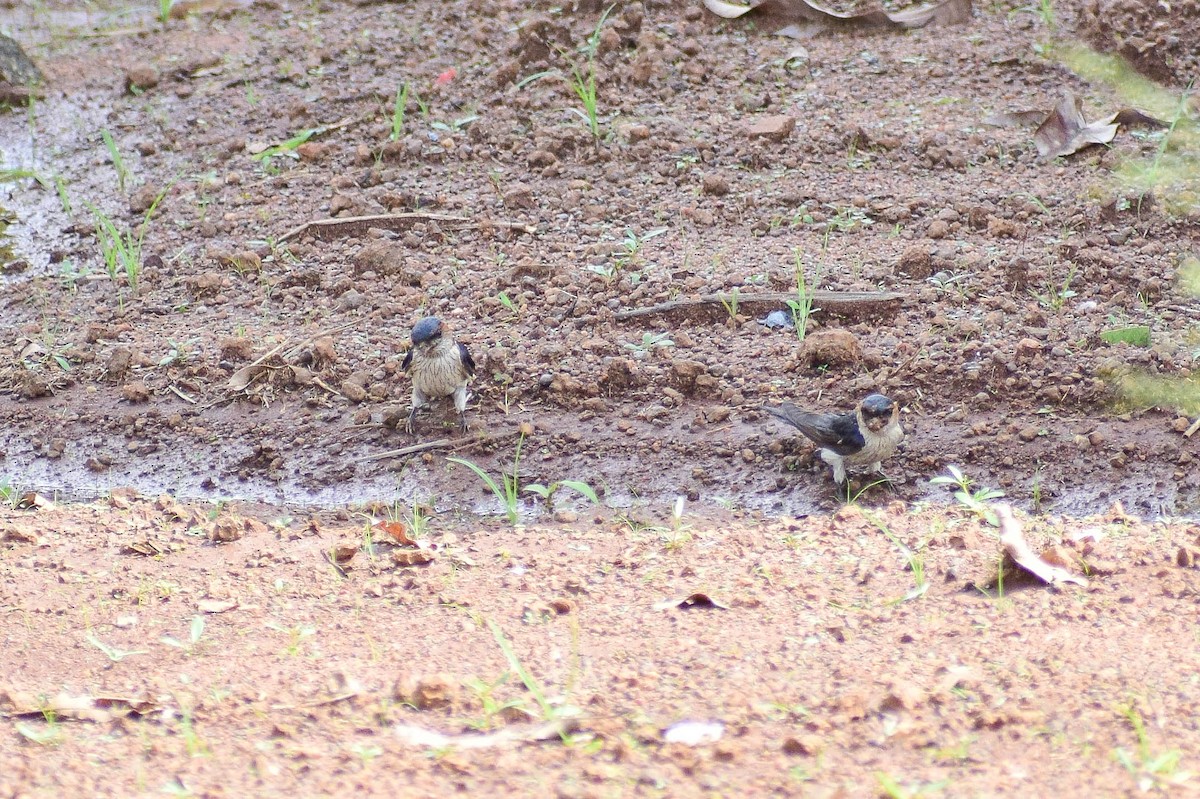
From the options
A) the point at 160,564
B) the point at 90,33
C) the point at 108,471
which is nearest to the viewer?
the point at 160,564

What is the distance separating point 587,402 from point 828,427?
4.02ft

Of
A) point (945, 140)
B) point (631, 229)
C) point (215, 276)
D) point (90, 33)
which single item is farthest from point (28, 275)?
point (945, 140)

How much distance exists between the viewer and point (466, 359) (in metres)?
5.59

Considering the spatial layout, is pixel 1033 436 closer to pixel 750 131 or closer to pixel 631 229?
pixel 631 229

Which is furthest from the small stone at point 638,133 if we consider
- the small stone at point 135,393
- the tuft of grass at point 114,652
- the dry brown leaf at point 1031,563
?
the tuft of grass at point 114,652

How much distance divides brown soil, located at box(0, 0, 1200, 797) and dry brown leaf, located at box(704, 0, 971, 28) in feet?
0.32

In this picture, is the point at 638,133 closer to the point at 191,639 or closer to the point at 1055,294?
the point at 1055,294

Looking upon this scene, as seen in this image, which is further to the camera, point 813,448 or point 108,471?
point 108,471

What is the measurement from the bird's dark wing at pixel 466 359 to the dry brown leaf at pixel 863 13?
4465mm

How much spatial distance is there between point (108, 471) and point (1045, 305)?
4.53 metres

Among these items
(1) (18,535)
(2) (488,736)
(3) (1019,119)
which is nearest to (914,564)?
(2) (488,736)

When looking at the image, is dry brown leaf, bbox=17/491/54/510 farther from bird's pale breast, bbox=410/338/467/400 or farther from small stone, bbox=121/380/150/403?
bird's pale breast, bbox=410/338/467/400

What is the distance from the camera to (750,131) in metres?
7.68

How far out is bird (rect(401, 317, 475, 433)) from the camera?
5547 mm
